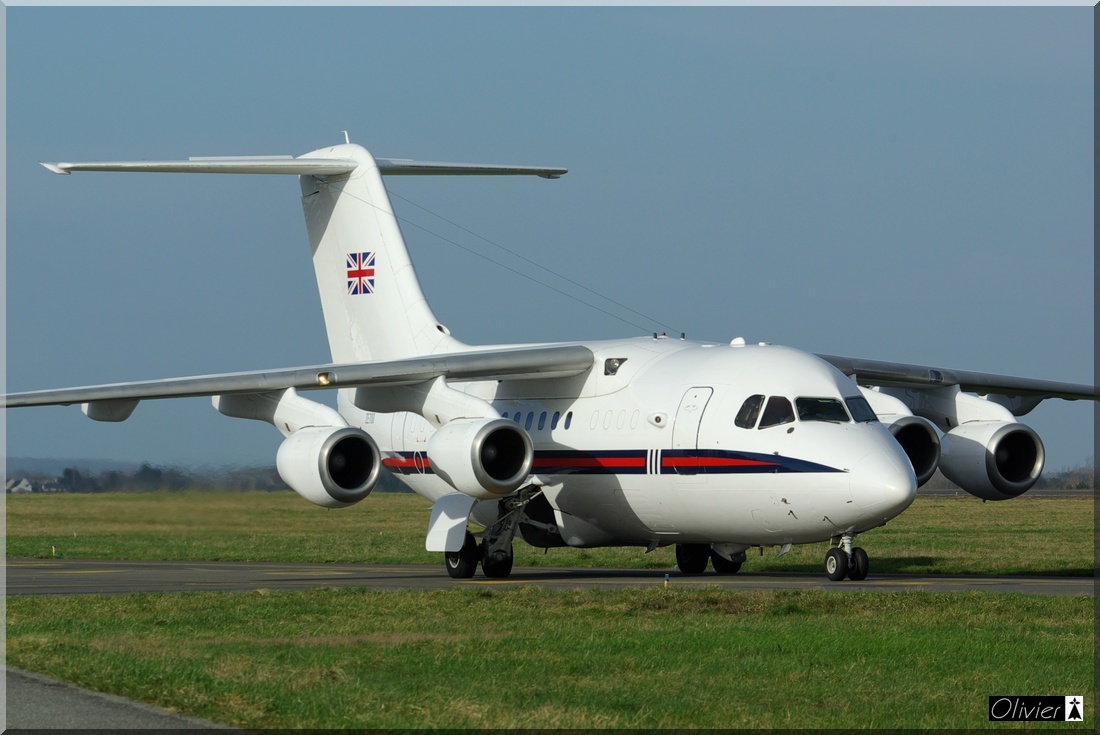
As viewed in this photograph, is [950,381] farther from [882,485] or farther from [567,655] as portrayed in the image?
[567,655]

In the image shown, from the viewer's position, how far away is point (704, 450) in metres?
18.7

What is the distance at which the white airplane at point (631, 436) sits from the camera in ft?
59.2

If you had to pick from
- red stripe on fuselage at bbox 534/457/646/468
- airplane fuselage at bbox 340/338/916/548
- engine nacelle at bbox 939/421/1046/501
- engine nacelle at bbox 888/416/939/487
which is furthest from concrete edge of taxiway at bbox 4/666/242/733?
engine nacelle at bbox 939/421/1046/501

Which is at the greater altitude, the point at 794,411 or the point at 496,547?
the point at 794,411

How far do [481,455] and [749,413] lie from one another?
3374 millimetres

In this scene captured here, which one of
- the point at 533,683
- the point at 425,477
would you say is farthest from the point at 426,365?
the point at 533,683

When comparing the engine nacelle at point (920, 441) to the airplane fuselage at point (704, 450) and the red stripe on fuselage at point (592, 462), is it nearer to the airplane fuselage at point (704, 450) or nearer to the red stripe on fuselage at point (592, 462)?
the airplane fuselage at point (704, 450)

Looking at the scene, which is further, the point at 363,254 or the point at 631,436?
the point at 363,254

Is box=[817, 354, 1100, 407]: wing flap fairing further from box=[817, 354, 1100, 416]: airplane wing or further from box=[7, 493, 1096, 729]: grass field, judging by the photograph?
box=[7, 493, 1096, 729]: grass field

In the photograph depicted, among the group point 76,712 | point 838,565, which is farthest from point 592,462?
point 76,712

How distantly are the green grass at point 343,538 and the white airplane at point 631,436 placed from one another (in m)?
1.54

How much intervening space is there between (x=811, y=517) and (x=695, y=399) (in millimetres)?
2319

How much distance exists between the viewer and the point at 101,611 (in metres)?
Result: 14.3

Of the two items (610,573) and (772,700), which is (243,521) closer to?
(610,573)
